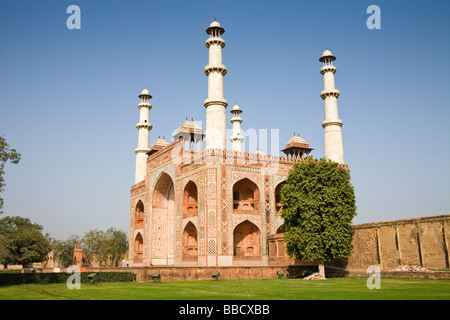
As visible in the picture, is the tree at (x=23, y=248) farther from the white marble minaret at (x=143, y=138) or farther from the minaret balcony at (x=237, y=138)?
the minaret balcony at (x=237, y=138)

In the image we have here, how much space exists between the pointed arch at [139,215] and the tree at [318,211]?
21.8m

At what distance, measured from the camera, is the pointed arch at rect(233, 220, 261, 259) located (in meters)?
30.9

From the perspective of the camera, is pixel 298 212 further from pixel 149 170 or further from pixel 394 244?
pixel 149 170

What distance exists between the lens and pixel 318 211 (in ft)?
77.6

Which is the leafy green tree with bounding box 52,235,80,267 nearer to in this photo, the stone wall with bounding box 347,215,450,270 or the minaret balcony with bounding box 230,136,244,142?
the minaret balcony with bounding box 230,136,244,142

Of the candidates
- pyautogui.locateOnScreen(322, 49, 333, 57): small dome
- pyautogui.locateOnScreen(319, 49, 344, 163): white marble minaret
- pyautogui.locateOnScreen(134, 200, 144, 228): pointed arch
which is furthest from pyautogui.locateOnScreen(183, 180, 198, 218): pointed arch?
pyautogui.locateOnScreen(322, 49, 333, 57): small dome

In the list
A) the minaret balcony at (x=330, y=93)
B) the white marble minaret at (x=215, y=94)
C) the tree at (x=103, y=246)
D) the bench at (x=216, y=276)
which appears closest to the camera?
the bench at (x=216, y=276)

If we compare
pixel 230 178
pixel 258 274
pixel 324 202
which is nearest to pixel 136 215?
pixel 230 178

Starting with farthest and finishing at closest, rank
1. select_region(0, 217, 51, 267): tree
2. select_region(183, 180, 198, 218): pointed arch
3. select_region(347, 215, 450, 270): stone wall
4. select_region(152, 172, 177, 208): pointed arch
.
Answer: select_region(0, 217, 51, 267): tree → select_region(152, 172, 177, 208): pointed arch → select_region(183, 180, 198, 218): pointed arch → select_region(347, 215, 450, 270): stone wall

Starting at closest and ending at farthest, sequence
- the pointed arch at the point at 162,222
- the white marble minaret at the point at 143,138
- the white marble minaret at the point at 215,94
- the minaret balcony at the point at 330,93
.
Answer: the white marble minaret at the point at 215,94
the minaret balcony at the point at 330,93
the pointed arch at the point at 162,222
the white marble minaret at the point at 143,138

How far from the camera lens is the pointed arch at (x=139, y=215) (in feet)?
141

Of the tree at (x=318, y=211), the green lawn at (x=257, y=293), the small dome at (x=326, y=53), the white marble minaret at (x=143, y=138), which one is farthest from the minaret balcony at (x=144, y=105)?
the green lawn at (x=257, y=293)

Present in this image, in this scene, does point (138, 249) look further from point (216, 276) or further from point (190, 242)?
point (216, 276)

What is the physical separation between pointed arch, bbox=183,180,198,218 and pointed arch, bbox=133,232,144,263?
1067 centimetres
